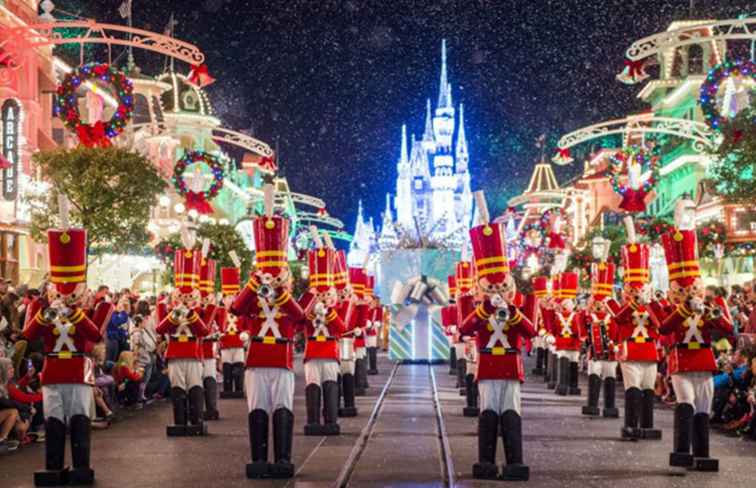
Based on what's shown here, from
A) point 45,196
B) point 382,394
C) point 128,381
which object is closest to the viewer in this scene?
point 128,381

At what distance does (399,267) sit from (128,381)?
2143 cm

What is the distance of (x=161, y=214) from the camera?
74.2m

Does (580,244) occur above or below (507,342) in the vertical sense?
above

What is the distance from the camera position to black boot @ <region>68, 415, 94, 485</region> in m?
12.8

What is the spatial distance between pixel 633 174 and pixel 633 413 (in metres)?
14.4

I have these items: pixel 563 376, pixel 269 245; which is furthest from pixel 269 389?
pixel 563 376

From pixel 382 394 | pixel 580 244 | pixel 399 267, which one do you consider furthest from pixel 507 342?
pixel 580 244

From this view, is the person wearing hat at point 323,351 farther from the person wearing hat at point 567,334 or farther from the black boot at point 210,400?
the person wearing hat at point 567,334

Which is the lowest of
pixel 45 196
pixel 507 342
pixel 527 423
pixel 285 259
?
pixel 527 423

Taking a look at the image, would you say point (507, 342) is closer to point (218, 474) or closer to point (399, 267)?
point (218, 474)

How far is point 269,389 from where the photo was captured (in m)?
13.5

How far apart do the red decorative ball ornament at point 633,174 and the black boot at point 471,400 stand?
9.19m

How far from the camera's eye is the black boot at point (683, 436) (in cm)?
1393

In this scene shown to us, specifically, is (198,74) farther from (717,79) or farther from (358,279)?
(717,79)
